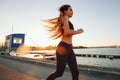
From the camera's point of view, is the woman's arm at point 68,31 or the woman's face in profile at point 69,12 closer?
the woman's arm at point 68,31

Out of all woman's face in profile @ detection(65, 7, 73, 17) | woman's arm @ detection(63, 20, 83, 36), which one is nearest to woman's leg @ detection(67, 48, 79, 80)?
woman's arm @ detection(63, 20, 83, 36)

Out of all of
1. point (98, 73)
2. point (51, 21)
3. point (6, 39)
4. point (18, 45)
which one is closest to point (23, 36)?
point (18, 45)

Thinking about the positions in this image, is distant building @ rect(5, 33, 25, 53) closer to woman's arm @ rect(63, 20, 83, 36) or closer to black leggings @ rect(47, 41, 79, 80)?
black leggings @ rect(47, 41, 79, 80)

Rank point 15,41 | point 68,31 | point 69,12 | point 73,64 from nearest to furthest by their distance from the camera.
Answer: point 68,31, point 73,64, point 69,12, point 15,41

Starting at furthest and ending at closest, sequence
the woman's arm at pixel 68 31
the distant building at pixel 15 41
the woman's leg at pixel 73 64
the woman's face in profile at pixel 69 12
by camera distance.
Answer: the distant building at pixel 15 41, the woman's face in profile at pixel 69 12, the woman's leg at pixel 73 64, the woman's arm at pixel 68 31

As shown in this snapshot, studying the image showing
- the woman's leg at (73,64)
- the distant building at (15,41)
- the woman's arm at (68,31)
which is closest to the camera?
the woman's arm at (68,31)

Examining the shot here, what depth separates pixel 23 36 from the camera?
36.2m

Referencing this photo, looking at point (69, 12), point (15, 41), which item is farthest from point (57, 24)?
point (15, 41)

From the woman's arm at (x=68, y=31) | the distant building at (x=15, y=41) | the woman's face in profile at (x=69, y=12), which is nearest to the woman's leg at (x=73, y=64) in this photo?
the woman's arm at (x=68, y=31)

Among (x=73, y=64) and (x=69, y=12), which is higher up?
(x=69, y=12)

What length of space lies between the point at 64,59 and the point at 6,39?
37.5 meters

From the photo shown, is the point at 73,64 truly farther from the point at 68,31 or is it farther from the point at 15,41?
the point at 15,41

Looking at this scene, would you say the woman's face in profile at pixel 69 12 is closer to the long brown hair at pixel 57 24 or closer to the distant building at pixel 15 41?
the long brown hair at pixel 57 24

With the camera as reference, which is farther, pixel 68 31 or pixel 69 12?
pixel 69 12
